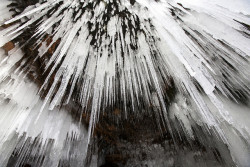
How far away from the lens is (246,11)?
1.13m

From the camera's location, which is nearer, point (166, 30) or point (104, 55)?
point (166, 30)

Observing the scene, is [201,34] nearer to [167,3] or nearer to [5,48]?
[167,3]

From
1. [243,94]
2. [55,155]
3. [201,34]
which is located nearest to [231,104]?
[243,94]

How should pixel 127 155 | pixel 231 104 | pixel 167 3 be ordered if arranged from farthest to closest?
pixel 127 155 → pixel 231 104 → pixel 167 3

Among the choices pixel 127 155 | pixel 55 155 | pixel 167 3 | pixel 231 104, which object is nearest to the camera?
pixel 167 3

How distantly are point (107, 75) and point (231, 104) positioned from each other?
0.83 meters

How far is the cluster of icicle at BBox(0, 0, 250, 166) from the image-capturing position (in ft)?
3.62

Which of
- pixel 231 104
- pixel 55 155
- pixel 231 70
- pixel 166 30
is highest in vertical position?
pixel 166 30

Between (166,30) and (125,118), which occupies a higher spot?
(166,30)

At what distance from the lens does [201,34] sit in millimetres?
1180

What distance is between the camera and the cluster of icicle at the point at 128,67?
1.10 metres

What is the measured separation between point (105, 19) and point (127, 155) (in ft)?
3.45

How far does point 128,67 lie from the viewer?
1.27m

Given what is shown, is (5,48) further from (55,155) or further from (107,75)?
(55,155)
